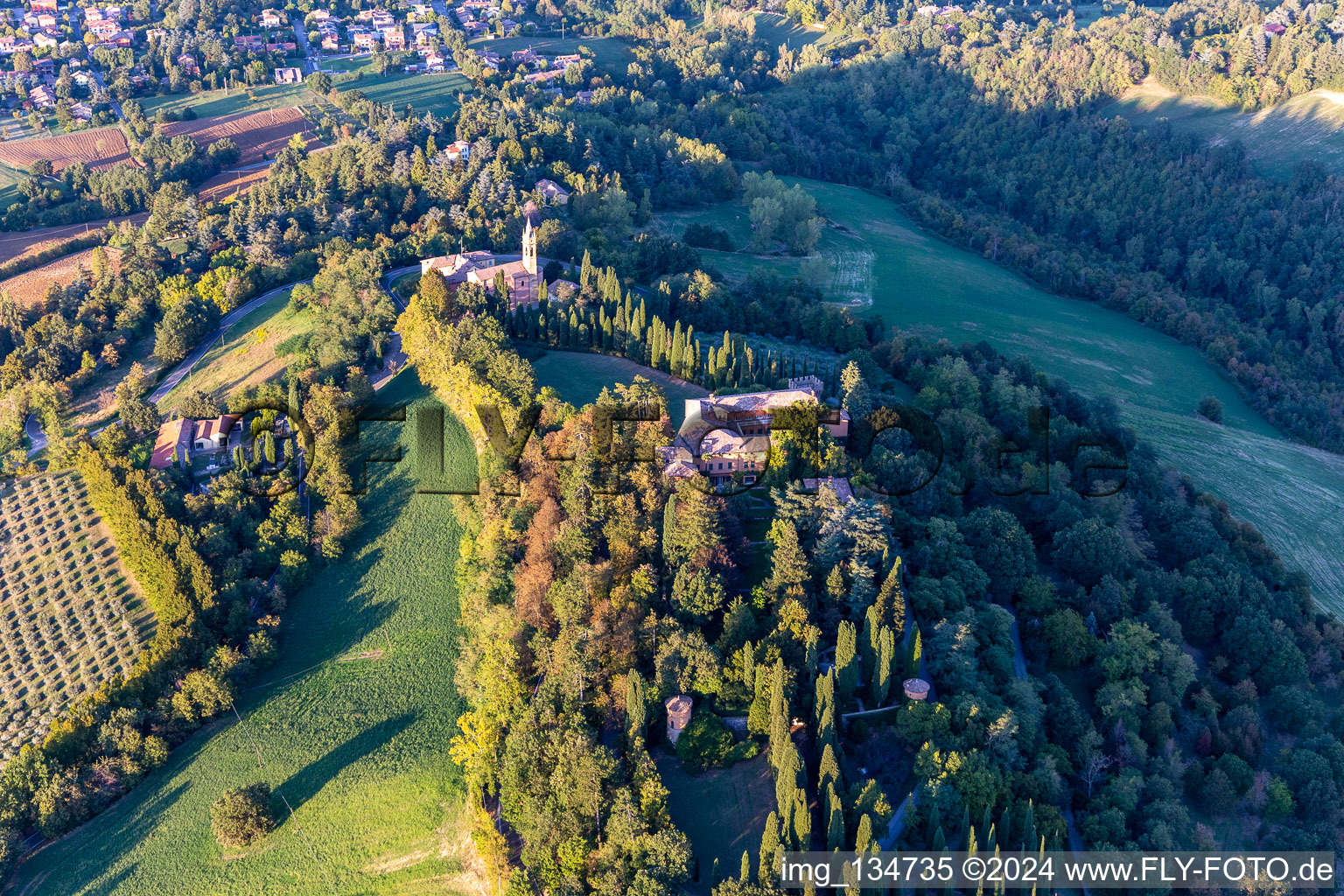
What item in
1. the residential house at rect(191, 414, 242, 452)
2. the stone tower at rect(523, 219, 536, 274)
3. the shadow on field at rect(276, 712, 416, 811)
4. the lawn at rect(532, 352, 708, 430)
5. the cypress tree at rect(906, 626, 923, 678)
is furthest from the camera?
the stone tower at rect(523, 219, 536, 274)

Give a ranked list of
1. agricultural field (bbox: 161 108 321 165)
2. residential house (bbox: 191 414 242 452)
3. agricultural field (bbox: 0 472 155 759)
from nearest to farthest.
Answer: agricultural field (bbox: 0 472 155 759) → residential house (bbox: 191 414 242 452) → agricultural field (bbox: 161 108 321 165)

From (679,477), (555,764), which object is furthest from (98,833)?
(679,477)

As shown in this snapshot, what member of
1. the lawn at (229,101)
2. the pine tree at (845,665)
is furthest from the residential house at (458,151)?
the pine tree at (845,665)

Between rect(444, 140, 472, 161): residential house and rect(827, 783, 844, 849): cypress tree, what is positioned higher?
rect(444, 140, 472, 161): residential house

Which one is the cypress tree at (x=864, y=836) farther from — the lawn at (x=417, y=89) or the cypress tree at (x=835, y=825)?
the lawn at (x=417, y=89)

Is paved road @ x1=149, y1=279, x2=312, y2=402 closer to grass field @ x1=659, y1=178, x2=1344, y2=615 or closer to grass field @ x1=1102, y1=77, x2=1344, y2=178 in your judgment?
grass field @ x1=659, y1=178, x2=1344, y2=615

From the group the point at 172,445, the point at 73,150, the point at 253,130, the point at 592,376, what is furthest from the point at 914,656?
the point at 73,150

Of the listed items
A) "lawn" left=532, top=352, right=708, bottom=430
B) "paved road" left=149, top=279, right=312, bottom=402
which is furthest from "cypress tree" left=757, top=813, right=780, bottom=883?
"paved road" left=149, top=279, right=312, bottom=402
